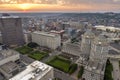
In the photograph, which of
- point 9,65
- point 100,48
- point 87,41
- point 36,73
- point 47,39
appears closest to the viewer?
point 36,73

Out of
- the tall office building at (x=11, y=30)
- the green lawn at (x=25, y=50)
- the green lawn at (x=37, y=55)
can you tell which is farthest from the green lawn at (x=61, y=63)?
the tall office building at (x=11, y=30)

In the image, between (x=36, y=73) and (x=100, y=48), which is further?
(x=100, y=48)

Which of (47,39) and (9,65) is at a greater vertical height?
(47,39)

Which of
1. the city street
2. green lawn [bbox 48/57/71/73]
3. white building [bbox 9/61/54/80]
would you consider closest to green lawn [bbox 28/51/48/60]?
green lawn [bbox 48/57/71/73]

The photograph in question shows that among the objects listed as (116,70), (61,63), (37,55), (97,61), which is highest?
(97,61)

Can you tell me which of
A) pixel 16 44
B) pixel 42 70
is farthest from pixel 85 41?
pixel 16 44

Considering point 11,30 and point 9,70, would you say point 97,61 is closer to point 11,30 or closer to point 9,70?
point 9,70

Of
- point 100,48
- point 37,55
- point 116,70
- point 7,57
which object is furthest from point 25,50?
point 116,70
